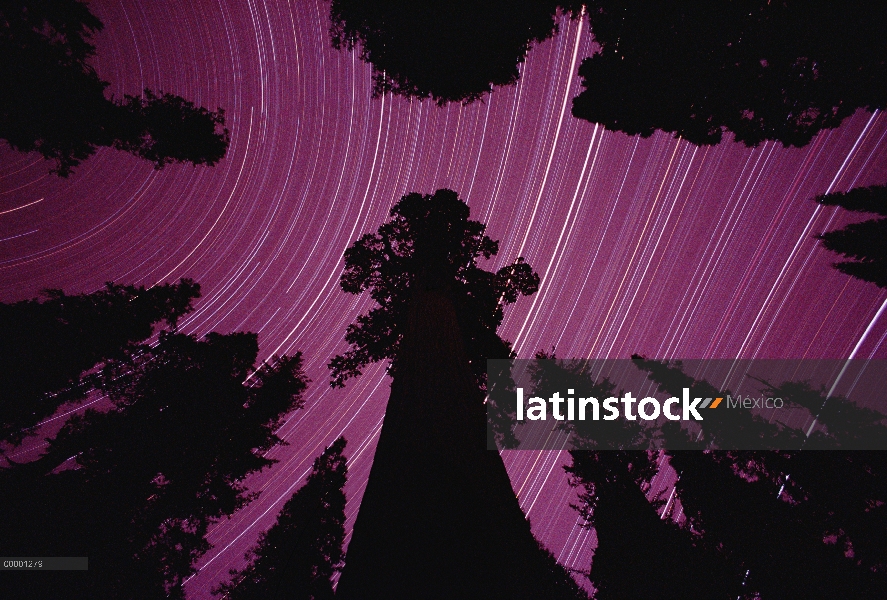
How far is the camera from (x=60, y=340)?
28.7 ft

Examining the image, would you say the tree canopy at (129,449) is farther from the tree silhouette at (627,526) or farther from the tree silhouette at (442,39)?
the tree silhouette at (627,526)

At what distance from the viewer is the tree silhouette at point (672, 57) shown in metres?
5.37

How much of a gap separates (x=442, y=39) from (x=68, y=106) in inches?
260

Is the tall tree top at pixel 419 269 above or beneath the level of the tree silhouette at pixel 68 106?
above

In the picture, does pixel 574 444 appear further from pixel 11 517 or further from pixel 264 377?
pixel 11 517

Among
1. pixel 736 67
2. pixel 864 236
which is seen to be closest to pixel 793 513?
pixel 864 236

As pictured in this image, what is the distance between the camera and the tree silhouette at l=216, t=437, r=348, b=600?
492 inches

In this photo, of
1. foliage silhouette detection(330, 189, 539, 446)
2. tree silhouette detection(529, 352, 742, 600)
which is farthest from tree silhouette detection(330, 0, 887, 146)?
tree silhouette detection(529, 352, 742, 600)

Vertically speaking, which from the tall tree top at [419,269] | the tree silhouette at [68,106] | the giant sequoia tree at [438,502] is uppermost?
the tall tree top at [419,269]

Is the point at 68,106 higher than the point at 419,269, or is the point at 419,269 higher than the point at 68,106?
the point at 419,269

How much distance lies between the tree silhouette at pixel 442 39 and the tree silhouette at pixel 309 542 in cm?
1456

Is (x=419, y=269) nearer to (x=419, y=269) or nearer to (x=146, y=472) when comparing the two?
(x=419, y=269)

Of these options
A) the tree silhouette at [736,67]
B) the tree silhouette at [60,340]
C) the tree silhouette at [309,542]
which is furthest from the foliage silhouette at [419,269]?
the tree silhouette at [309,542]

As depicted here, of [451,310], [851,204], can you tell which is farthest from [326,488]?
[851,204]
